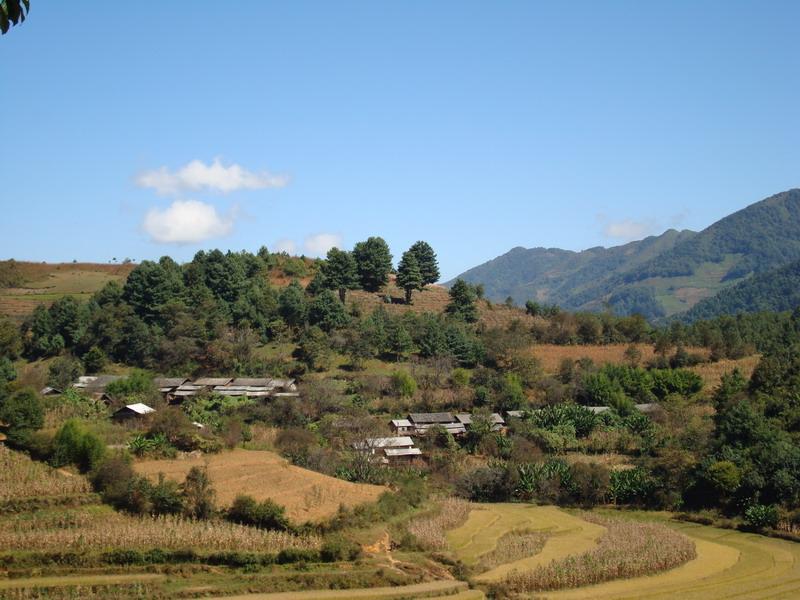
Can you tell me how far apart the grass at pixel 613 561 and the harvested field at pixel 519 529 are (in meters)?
0.66

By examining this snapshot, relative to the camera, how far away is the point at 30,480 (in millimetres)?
31688

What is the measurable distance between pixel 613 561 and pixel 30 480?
2320 cm

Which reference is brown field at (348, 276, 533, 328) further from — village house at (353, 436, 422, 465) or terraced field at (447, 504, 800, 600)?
terraced field at (447, 504, 800, 600)

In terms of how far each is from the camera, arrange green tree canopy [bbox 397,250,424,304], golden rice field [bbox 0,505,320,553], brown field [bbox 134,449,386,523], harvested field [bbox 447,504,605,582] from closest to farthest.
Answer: golden rice field [bbox 0,505,320,553] → harvested field [bbox 447,504,605,582] → brown field [bbox 134,449,386,523] → green tree canopy [bbox 397,250,424,304]

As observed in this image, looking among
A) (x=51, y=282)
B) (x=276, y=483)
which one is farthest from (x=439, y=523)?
(x=51, y=282)

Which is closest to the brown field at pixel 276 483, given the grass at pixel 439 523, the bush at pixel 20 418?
the grass at pixel 439 523

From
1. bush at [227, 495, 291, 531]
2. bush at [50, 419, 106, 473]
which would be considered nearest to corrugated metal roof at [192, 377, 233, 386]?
bush at [50, 419, 106, 473]

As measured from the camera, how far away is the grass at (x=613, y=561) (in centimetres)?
2586

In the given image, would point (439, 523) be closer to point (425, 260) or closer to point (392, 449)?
point (392, 449)

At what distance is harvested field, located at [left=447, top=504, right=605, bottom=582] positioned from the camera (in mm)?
28413

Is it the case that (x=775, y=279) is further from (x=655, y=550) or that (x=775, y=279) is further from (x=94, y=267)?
(x=655, y=550)

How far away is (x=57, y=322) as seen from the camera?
61469mm

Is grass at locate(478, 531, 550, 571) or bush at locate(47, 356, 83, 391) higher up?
bush at locate(47, 356, 83, 391)

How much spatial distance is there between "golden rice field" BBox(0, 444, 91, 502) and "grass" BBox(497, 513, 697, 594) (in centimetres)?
1795
